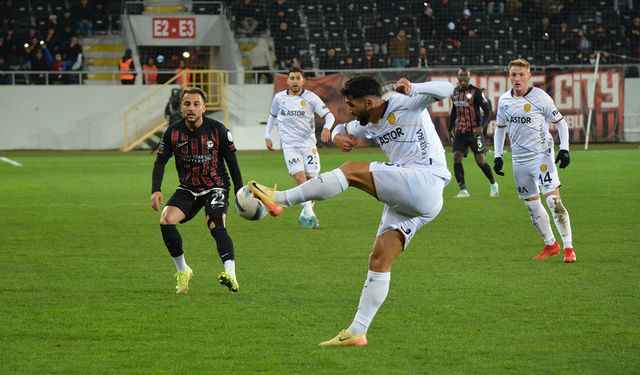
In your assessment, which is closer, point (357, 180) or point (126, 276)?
point (357, 180)

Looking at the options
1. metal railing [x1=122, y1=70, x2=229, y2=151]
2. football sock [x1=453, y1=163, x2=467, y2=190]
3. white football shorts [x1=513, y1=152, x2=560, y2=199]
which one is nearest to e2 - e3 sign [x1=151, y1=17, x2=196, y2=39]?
metal railing [x1=122, y1=70, x2=229, y2=151]

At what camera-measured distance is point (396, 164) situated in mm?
7566

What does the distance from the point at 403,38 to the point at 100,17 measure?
12.0m

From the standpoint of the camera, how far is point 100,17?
4197 centimetres

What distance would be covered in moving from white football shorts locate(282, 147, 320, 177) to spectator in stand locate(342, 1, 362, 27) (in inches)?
1011

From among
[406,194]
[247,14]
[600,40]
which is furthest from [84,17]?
[406,194]

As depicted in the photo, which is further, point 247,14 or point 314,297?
point 247,14

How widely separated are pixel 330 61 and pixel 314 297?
30.9 m

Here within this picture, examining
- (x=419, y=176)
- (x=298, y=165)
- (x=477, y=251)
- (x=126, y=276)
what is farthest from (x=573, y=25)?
(x=419, y=176)

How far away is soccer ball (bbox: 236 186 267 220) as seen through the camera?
22.9ft

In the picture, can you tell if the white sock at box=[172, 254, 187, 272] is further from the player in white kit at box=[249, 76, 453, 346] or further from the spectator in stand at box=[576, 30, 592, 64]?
the spectator in stand at box=[576, 30, 592, 64]

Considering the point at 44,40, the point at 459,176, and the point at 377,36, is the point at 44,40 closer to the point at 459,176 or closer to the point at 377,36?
the point at 377,36

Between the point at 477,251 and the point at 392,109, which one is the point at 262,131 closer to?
the point at 477,251

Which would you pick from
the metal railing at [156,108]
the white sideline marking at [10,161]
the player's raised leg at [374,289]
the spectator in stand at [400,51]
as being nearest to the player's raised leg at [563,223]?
the player's raised leg at [374,289]
